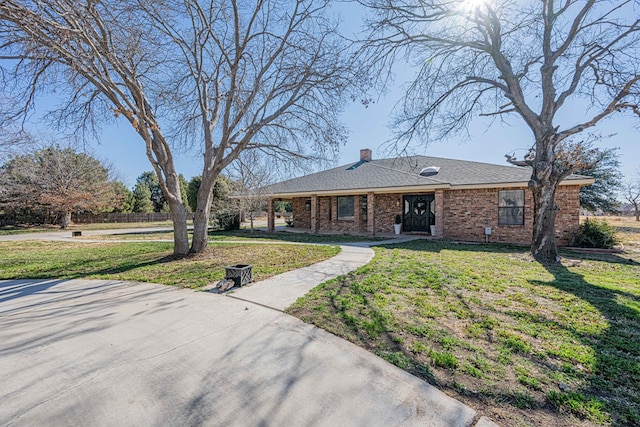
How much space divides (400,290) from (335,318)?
1.77 meters

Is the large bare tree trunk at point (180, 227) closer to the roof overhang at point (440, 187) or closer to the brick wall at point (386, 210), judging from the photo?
the roof overhang at point (440, 187)

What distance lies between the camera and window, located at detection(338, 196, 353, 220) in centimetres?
1638

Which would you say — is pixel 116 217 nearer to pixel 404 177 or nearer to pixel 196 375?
pixel 404 177

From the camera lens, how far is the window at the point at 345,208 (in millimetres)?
16375

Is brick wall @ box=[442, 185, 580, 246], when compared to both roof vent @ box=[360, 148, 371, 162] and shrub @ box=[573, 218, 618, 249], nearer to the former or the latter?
shrub @ box=[573, 218, 618, 249]

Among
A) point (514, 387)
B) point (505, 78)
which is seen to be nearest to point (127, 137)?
point (514, 387)

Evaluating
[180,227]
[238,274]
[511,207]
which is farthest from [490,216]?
[180,227]

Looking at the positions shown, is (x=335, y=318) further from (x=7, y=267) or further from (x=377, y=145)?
(x=7, y=267)

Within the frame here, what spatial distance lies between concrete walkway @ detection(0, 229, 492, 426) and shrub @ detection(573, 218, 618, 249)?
11764mm

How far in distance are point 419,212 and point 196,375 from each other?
1361 cm

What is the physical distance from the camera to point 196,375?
2463mm

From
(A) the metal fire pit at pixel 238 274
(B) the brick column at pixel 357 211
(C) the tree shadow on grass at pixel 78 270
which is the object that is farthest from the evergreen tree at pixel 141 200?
(A) the metal fire pit at pixel 238 274

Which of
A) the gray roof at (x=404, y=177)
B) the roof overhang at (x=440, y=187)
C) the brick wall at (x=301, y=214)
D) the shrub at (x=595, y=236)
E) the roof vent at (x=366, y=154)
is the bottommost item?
the shrub at (x=595, y=236)

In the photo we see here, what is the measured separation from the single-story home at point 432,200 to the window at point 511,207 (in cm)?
3
